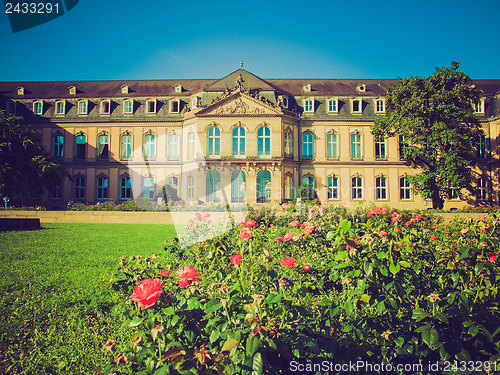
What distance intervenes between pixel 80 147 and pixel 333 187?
85.9ft

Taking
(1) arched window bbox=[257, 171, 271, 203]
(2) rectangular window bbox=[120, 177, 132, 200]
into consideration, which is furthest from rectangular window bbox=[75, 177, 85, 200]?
(1) arched window bbox=[257, 171, 271, 203]

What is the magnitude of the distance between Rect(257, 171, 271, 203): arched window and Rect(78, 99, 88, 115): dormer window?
19690 millimetres

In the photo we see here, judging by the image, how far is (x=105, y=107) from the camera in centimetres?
3322

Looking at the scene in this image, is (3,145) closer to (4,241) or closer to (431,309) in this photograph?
(4,241)

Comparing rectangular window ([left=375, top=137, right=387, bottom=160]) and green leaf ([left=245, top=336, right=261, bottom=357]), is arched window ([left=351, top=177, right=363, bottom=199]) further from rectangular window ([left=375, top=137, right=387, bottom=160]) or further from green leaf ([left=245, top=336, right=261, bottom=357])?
green leaf ([left=245, top=336, right=261, bottom=357])

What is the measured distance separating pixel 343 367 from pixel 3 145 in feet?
87.5

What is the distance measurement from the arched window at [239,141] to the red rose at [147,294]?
1075 inches

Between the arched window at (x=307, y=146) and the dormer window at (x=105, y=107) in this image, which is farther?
the dormer window at (x=105, y=107)

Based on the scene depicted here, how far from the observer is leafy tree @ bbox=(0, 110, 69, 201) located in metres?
22.0

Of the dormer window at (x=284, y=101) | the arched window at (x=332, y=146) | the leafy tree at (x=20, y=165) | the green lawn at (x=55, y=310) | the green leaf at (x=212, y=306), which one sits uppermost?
the dormer window at (x=284, y=101)

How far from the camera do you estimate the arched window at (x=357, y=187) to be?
31672 millimetres

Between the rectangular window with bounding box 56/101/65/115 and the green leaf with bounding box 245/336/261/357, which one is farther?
the rectangular window with bounding box 56/101/65/115

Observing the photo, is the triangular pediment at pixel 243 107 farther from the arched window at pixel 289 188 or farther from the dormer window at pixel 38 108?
the dormer window at pixel 38 108

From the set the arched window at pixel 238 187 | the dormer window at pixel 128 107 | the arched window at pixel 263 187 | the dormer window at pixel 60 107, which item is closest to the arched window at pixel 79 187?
the dormer window at pixel 60 107
